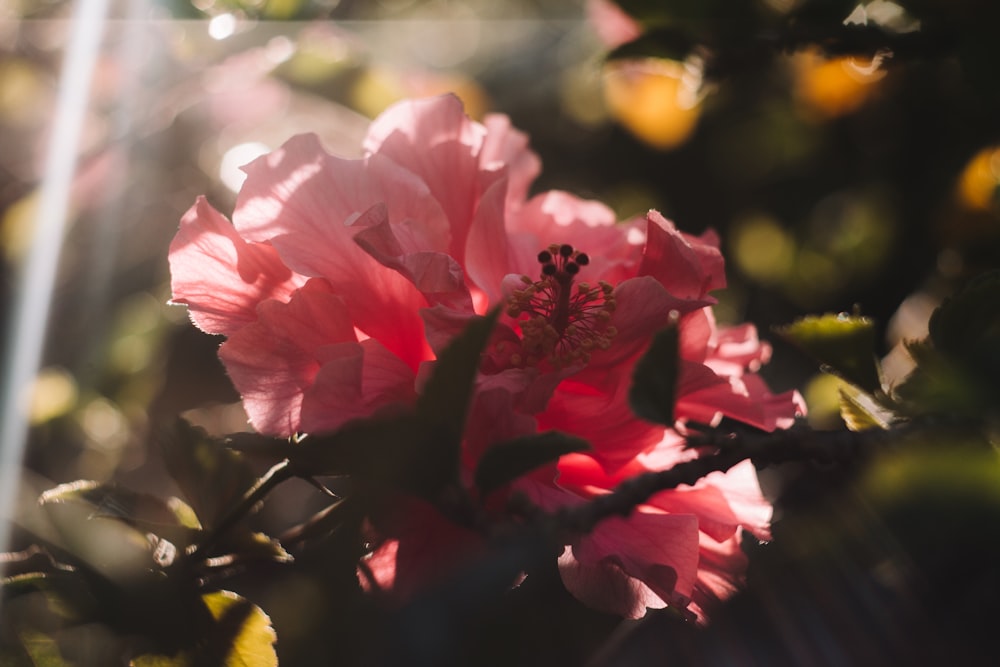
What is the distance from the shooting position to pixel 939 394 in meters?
0.44

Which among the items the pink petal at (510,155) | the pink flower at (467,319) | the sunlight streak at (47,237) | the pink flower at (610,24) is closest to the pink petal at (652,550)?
the pink flower at (467,319)

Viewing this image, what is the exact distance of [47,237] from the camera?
1.01m

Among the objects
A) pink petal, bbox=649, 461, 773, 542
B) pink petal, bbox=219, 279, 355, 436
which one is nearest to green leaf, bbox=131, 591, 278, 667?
pink petal, bbox=219, 279, 355, 436

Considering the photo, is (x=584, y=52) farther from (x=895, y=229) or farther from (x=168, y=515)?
(x=168, y=515)

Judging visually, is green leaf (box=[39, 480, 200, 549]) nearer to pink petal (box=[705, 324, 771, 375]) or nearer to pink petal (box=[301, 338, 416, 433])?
pink petal (box=[301, 338, 416, 433])

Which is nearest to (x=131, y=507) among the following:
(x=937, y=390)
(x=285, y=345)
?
(x=285, y=345)

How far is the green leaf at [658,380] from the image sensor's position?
0.41 metres

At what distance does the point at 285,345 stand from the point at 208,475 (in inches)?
4.5

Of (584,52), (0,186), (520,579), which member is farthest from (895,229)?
(0,186)

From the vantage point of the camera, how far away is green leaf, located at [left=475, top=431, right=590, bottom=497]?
1.36ft

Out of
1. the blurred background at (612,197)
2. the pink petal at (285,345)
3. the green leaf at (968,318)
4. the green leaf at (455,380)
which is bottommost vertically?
the blurred background at (612,197)

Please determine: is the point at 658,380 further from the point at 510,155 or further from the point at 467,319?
the point at 510,155

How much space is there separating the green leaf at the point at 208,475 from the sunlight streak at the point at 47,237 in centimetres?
41

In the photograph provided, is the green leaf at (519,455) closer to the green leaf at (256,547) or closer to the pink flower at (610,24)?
the green leaf at (256,547)
